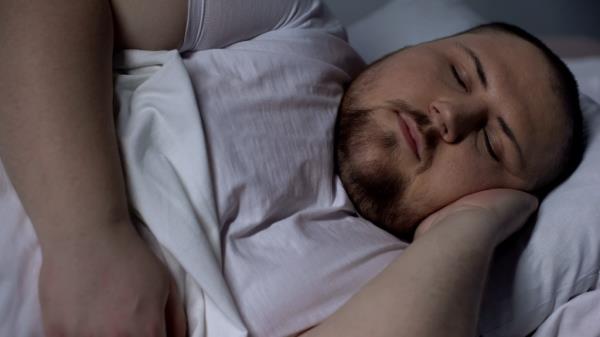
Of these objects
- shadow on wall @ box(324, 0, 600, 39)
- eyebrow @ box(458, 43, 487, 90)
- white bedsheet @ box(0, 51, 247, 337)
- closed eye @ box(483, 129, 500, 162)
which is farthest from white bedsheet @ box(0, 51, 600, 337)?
shadow on wall @ box(324, 0, 600, 39)

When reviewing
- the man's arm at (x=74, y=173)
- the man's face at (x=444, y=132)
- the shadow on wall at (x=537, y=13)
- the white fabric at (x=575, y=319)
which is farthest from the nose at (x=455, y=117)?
the shadow on wall at (x=537, y=13)

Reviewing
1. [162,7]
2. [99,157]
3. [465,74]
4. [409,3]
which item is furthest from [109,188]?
Result: [409,3]

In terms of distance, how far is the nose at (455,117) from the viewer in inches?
33.7

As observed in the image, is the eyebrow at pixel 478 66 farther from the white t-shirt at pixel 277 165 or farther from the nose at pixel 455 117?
the white t-shirt at pixel 277 165

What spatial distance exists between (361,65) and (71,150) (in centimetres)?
60

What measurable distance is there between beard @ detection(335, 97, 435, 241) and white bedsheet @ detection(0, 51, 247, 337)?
25cm

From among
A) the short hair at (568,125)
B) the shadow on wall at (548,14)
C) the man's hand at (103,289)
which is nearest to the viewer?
the man's hand at (103,289)

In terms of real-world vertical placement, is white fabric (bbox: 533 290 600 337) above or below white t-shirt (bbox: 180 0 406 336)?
below

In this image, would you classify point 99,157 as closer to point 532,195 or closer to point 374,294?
point 374,294

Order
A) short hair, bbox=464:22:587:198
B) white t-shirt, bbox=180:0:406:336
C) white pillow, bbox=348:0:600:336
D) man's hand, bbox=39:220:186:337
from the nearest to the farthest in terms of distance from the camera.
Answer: man's hand, bbox=39:220:186:337, white t-shirt, bbox=180:0:406:336, white pillow, bbox=348:0:600:336, short hair, bbox=464:22:587:198

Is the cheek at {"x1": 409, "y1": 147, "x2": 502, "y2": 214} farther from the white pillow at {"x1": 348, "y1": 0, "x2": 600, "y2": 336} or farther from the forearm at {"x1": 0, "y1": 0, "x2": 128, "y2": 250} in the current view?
the forearm at {"x1": 0, "y1": 0, "x2": 128, "y2": 250}

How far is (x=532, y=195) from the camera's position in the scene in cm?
95

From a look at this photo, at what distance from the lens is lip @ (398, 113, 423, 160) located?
Answer: 88cm

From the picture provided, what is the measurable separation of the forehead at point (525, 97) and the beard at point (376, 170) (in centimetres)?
13
